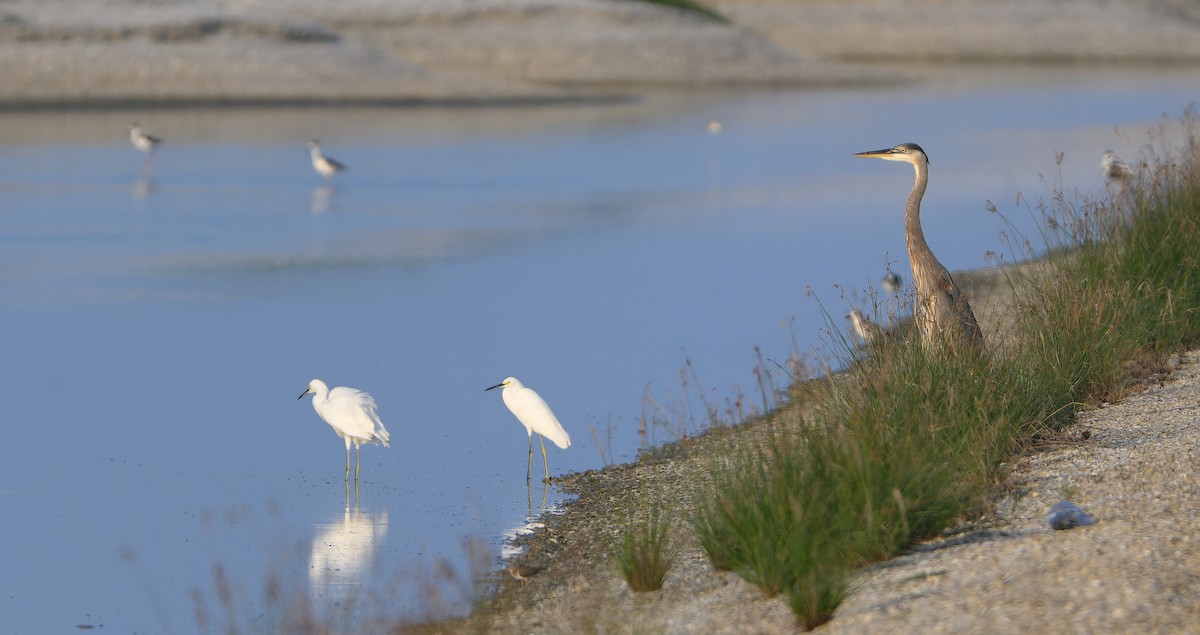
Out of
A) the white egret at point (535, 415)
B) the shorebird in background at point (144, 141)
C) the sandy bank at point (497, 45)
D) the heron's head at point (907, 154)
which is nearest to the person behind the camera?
the white egret at point (535, 415)

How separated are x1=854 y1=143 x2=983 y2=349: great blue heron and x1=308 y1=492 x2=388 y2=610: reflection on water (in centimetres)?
253

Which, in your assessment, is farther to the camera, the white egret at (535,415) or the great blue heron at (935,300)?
the white egret at (535,415)

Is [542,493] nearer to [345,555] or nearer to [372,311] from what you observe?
[345,555]

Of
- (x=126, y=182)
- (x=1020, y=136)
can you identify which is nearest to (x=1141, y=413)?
(x=126, y=182)

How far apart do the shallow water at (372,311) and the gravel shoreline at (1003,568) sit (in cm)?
46

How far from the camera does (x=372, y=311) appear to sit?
12547mm

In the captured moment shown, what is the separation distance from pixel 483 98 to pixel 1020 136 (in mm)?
13638

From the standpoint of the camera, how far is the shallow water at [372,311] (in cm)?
689

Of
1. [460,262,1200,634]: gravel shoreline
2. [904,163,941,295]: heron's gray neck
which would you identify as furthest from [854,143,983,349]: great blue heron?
[460,262,1200,634]: gravel shoreline

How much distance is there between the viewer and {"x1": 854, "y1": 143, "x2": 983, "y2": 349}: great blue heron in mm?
A: 6789

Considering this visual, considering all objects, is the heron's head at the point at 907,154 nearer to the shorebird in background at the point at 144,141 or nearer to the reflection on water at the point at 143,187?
the reflection on water at the point at 143,187

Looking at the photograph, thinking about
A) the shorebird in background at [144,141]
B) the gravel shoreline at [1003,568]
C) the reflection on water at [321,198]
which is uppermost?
the shorebird in background at [144,141]

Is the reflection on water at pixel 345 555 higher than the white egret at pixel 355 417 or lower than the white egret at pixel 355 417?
lower

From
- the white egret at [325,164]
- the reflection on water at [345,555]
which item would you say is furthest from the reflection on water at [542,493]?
the white egret at [325,164]
